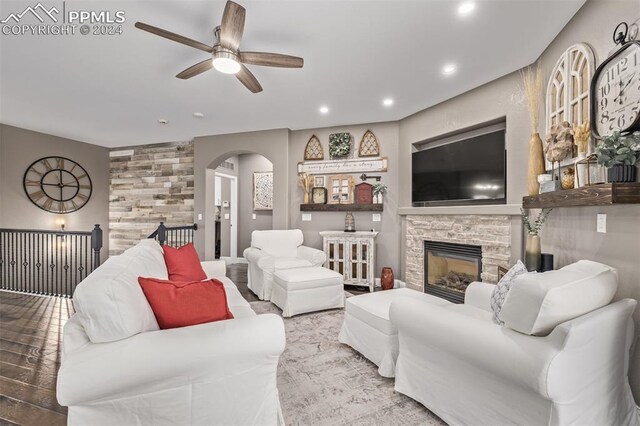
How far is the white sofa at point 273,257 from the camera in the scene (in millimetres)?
3666

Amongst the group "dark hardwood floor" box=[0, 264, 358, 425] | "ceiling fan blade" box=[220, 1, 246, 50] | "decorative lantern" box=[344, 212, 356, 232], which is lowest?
"dark hardwood floor" box=[0, 264, 358, 425]

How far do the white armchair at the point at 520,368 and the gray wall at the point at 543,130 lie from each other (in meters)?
0.43

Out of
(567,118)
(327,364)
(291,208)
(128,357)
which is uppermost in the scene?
(567,118)

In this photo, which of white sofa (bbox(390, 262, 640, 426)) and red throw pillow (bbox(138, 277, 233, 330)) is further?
red throw pillow (bbox(138, 277, 233, 330))

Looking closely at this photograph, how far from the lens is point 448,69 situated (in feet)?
9.55

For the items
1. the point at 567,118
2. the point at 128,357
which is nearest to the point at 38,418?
the point at 128,357

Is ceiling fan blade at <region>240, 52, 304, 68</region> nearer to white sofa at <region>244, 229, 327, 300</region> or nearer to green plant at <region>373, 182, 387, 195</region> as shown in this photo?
white sofa at <region>244, 229, 327, 300</region>

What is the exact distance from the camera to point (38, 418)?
1.59 metres

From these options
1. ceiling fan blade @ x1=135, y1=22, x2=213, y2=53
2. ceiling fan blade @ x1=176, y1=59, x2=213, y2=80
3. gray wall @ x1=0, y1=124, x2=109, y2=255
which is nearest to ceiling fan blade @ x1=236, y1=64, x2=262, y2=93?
ceiling fan blade @ x1=176, y1=59, x2=213, y2=80

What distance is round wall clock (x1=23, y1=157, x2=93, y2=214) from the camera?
4980 millimetres

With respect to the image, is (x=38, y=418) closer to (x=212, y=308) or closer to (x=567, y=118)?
(x=212, y=308)

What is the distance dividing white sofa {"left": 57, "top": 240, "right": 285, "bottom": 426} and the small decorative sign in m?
3.63

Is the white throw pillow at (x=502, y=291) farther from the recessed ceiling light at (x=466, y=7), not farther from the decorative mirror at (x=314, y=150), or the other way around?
the decorative mirror at (x=314, y=150)

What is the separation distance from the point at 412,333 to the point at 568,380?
0.70 meters
